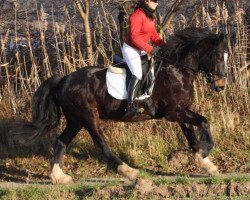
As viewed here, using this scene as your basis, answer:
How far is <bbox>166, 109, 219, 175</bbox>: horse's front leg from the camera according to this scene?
8094 mm

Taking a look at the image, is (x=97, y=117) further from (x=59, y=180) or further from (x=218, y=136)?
(x=218, y=136)

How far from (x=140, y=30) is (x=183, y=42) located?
0.71 m

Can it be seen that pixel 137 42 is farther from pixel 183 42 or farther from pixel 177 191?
pixel 177 191

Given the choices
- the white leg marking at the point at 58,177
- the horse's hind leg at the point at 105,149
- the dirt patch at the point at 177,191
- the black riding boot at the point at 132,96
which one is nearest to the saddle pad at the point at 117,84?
the black riding boot at the point at 132,96

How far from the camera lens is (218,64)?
8.38m

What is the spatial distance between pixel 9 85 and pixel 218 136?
14.1ft

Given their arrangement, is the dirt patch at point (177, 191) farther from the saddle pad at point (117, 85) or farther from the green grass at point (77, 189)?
the saddle pad at point (117, 85)

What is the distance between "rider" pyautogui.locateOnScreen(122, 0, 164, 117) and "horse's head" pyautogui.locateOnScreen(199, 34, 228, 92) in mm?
872

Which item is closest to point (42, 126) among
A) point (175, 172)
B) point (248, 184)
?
point (175, 172)

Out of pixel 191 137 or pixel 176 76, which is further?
pixel 191 137

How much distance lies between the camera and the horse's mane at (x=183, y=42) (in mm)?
8695

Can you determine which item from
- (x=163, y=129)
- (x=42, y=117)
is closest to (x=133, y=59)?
(x=42, y=117)

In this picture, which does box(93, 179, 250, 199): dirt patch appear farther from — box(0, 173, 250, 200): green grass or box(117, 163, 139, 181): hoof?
box(117, 163, 139, 181): hoof

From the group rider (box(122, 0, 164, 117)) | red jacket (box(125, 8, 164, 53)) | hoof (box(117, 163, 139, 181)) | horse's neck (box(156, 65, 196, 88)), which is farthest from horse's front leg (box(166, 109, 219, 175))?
red jacket (box(125, 8, 164, 53))
